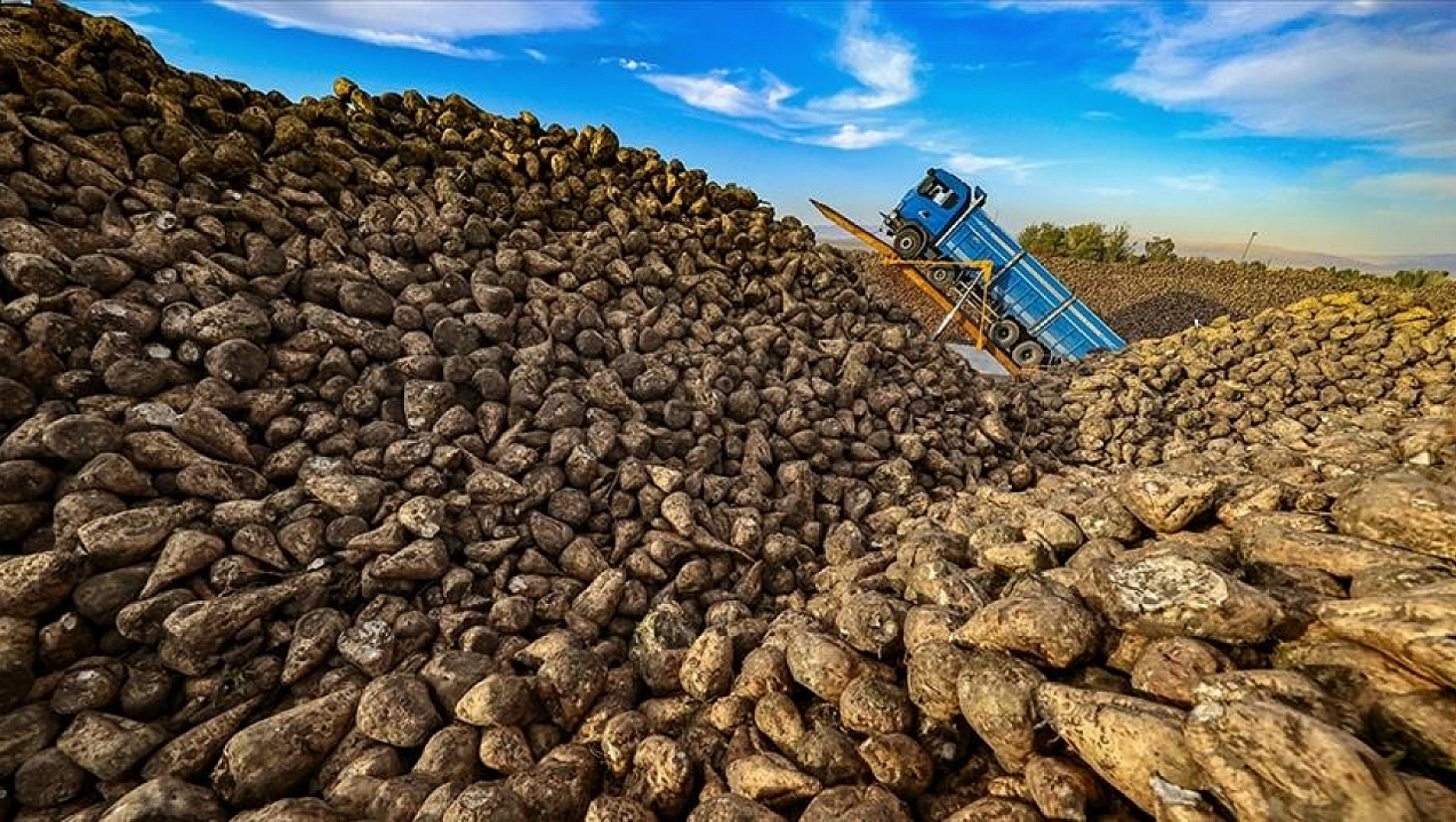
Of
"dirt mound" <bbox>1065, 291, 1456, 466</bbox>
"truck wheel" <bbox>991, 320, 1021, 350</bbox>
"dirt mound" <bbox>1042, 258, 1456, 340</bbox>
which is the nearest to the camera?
"dirt mound" <bbox>1065, 291, 1456, 466</bbox>

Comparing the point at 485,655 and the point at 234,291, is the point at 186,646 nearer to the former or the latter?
the point at 485,655

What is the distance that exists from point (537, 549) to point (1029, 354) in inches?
385

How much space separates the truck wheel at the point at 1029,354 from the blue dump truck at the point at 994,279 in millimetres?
14

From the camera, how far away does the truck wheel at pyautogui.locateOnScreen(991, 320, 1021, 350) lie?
10922 millimetres

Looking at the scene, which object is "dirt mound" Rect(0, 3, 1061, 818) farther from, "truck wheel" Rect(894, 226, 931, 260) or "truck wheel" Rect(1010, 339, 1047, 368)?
"truck wheel" Rect(894, 226, 931, 260)

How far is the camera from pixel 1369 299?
8945 mm

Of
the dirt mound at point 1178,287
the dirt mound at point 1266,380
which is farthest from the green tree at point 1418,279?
the dirt mound at point 1266,380

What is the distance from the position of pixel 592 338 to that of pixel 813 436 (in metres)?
1.93

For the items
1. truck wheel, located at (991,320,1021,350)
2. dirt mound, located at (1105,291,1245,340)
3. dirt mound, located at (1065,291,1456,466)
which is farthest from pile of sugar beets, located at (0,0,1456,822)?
dirt mound, located at (1105,291,1245,340)

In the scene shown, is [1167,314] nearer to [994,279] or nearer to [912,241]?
[994,279]

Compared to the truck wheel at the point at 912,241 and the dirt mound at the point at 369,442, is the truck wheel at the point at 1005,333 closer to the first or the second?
the truck wheel at the point at 912,241

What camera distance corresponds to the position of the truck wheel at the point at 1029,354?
10.8 m

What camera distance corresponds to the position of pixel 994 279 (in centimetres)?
1091

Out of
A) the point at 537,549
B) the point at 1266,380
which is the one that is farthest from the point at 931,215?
the point at 537,549
